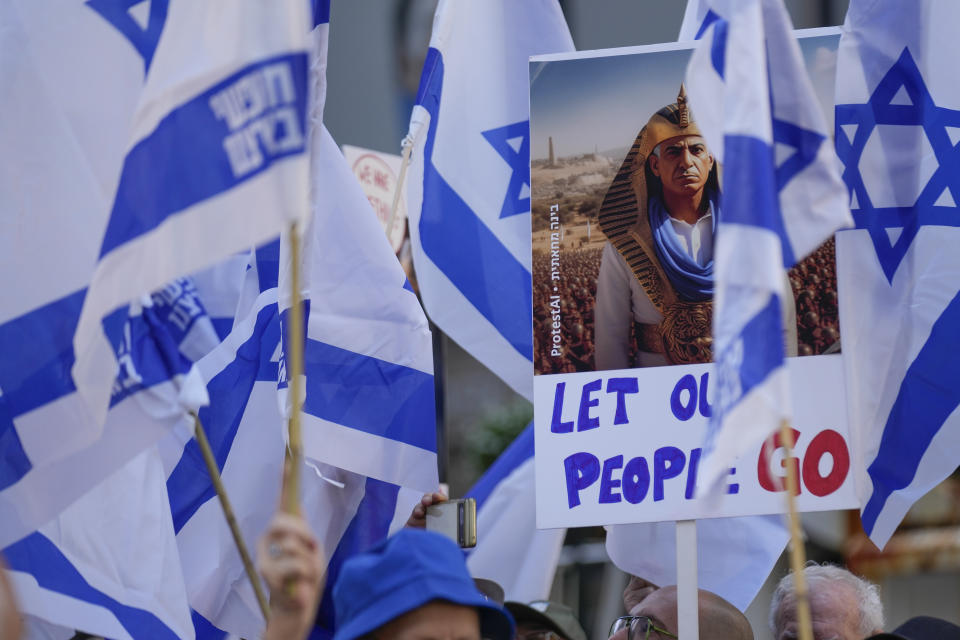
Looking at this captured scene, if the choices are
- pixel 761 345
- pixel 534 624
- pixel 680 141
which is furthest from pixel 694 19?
pixel 761 345

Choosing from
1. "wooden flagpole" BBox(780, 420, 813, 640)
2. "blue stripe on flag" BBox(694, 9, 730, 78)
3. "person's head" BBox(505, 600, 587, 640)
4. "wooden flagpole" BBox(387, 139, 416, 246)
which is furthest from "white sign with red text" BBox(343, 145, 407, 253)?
"wooden flagpole" BBox(780, 420, 813, 640)

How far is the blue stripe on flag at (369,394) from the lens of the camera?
3.54m

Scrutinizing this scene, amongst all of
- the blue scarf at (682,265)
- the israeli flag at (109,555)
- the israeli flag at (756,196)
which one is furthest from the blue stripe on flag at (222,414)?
the israeli flag at (756,196)

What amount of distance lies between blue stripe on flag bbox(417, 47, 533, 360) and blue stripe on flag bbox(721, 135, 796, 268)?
5.70ft

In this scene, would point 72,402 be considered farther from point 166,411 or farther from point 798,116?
point 798,116

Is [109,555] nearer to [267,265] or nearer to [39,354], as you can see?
[39,354]

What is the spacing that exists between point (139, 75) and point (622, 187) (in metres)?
1.23

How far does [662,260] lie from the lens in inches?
129

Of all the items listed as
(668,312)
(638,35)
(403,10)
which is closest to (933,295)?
(668,312)

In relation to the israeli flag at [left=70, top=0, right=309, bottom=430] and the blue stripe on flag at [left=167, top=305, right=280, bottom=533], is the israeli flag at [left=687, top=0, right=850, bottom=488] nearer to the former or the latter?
the israeli flag at [left=70, top=0, right=309, bottom=430]

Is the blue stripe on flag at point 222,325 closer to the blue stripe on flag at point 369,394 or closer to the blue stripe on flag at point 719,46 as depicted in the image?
the blue stripe on flag at point 369,394

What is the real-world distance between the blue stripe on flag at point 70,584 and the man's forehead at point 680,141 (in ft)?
5.63

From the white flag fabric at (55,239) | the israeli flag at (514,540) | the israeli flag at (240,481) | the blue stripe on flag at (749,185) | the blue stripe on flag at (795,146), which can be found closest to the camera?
the blue stripe on flag at (749,185)

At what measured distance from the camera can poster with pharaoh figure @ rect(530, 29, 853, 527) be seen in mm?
3115
